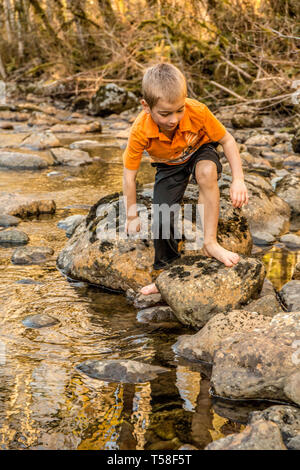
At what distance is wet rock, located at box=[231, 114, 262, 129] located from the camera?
11625mm

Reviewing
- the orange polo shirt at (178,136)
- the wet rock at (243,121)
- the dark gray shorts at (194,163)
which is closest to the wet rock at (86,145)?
the wet rock at (243,121)

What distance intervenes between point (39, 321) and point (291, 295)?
1623 mm

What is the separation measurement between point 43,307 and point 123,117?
1165cm

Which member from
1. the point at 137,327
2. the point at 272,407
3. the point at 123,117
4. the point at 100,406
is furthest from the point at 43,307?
the point at 123,117

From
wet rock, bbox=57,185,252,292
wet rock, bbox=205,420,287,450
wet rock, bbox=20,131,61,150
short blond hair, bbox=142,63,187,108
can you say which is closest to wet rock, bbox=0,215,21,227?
wet rock, bbox=57,185,252,292

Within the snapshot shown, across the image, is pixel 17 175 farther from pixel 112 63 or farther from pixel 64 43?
pixel 64 43

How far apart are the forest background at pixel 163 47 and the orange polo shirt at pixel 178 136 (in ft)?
14.6

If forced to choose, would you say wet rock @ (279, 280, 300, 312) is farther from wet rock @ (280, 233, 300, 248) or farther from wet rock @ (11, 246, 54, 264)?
wet rock @ (11, 246, 54, 264)

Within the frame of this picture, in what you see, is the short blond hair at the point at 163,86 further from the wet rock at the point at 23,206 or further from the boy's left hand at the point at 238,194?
the wet rock at the point at 23,206

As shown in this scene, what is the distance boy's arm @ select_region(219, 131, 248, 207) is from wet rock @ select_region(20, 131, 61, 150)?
7.34m

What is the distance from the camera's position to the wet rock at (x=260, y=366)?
8.25ft

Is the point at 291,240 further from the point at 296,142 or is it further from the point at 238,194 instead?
the point at 296,142

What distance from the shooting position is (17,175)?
8133 mm

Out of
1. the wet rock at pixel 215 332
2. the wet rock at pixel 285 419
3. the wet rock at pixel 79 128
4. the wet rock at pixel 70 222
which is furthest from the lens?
the wet rock at pixel 79 128
